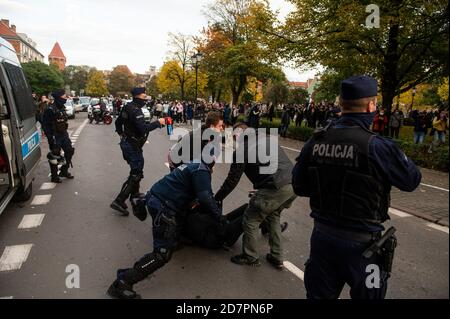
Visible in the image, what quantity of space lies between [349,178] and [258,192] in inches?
79.3

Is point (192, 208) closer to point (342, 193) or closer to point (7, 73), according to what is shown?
point (342, 193)

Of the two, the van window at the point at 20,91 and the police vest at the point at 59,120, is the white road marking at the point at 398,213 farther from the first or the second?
the police vest at the point at 59,120

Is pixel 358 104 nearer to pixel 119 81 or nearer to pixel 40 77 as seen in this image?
pixel 40 77

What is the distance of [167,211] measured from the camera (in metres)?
3.43

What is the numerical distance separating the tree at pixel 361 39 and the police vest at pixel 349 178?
36.3 ft

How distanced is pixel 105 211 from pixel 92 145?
346 inches

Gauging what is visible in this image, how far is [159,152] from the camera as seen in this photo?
12812 millimetres

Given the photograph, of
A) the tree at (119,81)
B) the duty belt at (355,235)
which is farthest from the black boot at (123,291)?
the tree at (119,81)

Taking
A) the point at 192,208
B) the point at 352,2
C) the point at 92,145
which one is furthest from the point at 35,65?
the point at 192,208

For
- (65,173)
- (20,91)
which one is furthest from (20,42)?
(20,91)

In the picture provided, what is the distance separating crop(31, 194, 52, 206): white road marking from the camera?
6.38m

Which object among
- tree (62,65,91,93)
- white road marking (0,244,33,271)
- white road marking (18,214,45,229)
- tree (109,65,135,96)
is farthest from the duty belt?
tree (62,65,91,93)

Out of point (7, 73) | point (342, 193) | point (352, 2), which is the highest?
point (352, 2)

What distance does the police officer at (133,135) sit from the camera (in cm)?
578
